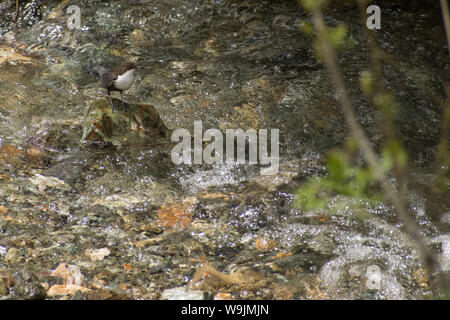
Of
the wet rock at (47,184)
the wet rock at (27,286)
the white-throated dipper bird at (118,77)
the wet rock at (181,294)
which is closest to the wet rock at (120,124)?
the white-throated dipper bird at (118,77)

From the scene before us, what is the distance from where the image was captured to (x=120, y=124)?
4.63 m

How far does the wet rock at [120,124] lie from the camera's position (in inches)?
178

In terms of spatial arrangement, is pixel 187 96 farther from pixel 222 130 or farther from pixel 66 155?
pixel 66 155

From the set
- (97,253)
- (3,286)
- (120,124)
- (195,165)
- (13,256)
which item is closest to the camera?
(3,286)

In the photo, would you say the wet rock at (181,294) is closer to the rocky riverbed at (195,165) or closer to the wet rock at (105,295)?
the rocky riverbed at (195,165)

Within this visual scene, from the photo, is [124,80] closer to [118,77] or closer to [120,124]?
[118,77]

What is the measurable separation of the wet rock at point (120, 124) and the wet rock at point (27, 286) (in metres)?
1.86

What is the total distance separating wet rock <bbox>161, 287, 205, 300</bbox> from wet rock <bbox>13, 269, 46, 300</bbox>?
2.34ft

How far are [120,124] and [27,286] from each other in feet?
7.00

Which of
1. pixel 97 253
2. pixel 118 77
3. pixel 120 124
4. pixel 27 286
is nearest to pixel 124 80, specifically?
pixel 118 77

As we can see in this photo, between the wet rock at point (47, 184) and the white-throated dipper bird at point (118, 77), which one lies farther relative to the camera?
the white-throated dipper bird at point (118, 77)

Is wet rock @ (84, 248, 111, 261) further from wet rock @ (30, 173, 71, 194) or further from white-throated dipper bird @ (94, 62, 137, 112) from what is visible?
white-throated dipper bird @ (94, 62, 137, 112)

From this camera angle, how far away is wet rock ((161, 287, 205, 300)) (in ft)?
9.19

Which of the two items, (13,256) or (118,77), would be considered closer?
(13,256)
